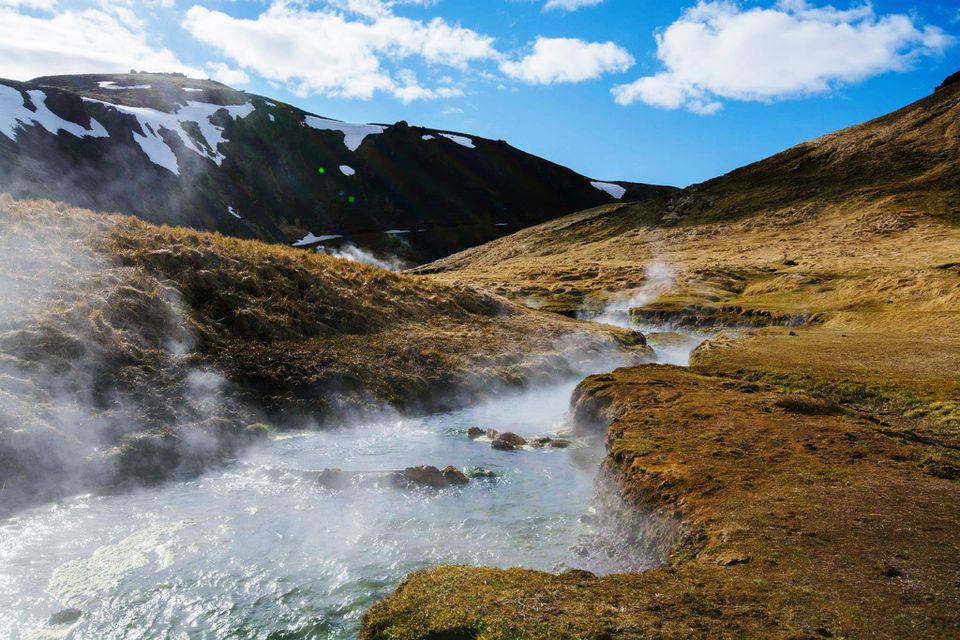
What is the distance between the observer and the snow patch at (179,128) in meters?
124

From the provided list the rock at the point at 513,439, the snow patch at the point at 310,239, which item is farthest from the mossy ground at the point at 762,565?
the snow patch at the point at 310,239

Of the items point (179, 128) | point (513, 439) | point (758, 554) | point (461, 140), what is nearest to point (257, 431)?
point (513, 439)

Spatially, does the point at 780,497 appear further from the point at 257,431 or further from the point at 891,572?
the point at 257,431

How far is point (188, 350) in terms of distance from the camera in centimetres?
2073

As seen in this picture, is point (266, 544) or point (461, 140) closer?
point (266, 544)

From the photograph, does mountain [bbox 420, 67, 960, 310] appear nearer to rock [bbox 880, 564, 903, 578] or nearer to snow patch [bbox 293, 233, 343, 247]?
snow patch [bbox 293, 233, 343, 247]

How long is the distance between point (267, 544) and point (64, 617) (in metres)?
3.39

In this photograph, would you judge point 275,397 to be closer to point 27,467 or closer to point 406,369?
point 406,369

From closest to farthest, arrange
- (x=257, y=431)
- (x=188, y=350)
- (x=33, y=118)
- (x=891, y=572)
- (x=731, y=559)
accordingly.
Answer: (x=891, y=572)
(x=731, y=559)
(x=257, y=431)
(x=188, y=350)
(x=33, y=118)

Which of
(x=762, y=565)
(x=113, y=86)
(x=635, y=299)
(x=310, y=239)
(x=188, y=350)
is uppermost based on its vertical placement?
(x=113, y=86)

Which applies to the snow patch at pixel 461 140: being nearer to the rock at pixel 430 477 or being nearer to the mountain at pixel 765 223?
the mountain at pixel 765 223

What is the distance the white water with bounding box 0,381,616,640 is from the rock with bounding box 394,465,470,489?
43 centimetres

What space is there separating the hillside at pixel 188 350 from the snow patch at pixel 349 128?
149 metres

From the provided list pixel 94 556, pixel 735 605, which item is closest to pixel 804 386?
pixel 735 605
